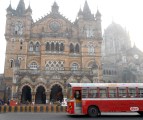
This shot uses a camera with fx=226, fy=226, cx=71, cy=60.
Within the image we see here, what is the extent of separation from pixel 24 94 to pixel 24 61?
743cm

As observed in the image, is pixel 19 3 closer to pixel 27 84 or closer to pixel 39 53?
pixel 39 53

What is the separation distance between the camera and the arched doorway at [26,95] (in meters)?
41.3

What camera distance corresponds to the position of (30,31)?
1890 inches

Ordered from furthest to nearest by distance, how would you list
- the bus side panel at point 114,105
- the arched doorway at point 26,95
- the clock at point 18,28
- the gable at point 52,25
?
the gable at point 52,25 → the clock at point 18,28 → the arched doorway at point 26,95 → the bus side panel at point 114,105

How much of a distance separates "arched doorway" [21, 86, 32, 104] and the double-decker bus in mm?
23181

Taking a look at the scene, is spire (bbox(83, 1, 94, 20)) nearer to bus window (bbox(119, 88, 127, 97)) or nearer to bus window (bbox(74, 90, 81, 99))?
bus window (bbox(119, 88, 127, 97))

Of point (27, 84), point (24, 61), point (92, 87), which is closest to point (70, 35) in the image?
point (24, 61)

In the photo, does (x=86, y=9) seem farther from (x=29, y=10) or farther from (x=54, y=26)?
(x=29, y=10)

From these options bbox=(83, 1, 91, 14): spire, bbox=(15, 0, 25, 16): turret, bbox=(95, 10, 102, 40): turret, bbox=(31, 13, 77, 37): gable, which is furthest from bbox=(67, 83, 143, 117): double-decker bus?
bbox=(83, 1, 91, 14): spire

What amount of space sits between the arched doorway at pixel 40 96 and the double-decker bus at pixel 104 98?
23108 mm

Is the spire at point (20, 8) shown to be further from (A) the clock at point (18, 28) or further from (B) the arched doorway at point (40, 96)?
(B) the arched doorway at point (40, 96)

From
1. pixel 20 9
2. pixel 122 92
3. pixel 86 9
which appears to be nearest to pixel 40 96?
pixel 20 9

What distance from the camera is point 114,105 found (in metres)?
19.3

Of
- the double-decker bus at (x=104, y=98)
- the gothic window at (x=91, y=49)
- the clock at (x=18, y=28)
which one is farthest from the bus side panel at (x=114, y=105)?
the clock at (x=18, y=28)
